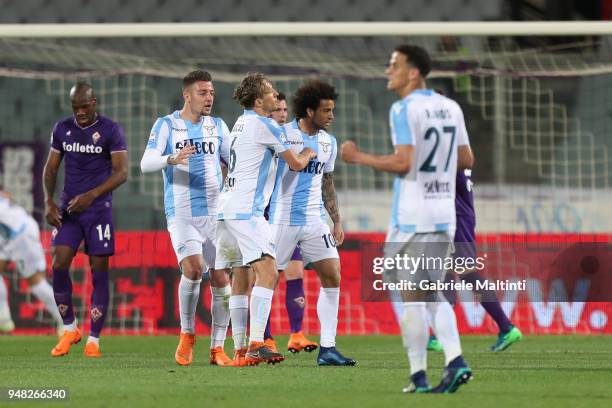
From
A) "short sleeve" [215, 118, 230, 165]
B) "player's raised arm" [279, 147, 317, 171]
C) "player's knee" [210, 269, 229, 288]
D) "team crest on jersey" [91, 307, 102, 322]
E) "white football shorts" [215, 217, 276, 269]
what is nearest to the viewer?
"player's raised arm" [279, 147, 317, 171]

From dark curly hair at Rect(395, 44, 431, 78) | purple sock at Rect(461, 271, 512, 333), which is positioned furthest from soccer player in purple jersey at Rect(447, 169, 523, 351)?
dark curly hair at Rect(395, 44, 431, 78)

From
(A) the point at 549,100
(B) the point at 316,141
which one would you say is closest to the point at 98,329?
(B) the point at 316,141

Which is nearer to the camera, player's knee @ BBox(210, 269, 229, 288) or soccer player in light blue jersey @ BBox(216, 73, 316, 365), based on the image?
soccer player in light blue jersey @ BBox(216, 73, 316, 365)

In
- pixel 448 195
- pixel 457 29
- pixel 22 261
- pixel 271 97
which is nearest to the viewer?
pixel 448 195

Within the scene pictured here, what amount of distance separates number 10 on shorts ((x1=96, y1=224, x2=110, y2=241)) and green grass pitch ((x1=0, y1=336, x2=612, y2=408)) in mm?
865

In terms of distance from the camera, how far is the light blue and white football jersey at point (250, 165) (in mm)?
7992

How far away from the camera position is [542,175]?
15320mm

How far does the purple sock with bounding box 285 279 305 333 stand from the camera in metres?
9.87

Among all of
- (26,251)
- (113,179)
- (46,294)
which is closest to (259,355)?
(113,179)

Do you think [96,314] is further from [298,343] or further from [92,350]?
[298,343]

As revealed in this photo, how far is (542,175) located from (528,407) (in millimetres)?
9806

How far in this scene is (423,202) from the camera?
A: 625cm

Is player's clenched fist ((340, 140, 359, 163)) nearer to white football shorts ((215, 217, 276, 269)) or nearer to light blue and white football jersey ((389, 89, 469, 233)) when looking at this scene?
light blue and white football jersey ((389, 89, 469, 233))

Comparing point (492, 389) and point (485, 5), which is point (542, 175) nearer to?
point (485, 5)
